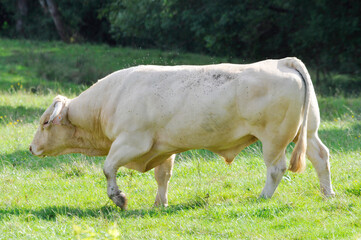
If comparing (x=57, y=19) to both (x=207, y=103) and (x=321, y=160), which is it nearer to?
(x=207, y=103)

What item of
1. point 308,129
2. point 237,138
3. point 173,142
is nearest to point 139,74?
point 173,142

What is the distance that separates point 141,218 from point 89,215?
2.44 feet

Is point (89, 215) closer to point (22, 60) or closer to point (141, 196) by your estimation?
point (141, 196)

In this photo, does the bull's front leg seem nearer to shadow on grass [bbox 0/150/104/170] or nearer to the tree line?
shadow on grass [bbox 0/150/104/170]

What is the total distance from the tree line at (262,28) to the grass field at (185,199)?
39.5ft

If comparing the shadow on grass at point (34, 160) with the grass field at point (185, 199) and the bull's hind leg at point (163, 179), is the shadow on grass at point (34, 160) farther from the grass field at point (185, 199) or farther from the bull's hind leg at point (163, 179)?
the bull's hind leg at point (163, 179)

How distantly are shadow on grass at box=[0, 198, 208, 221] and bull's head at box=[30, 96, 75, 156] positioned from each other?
1.17 metres

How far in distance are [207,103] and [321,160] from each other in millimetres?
1560

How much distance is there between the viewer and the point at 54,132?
8.23 m

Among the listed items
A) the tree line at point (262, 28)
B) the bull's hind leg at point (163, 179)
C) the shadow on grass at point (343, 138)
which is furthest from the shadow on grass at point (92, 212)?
the tree line at point (262, 28)

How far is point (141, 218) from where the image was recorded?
6586mm

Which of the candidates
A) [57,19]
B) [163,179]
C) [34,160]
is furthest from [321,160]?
[57,19]

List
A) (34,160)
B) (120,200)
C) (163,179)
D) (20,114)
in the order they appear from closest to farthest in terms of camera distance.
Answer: (120,200)
(163,179)
(34,160)
(20,114)

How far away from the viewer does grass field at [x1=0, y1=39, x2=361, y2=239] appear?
588 cm
